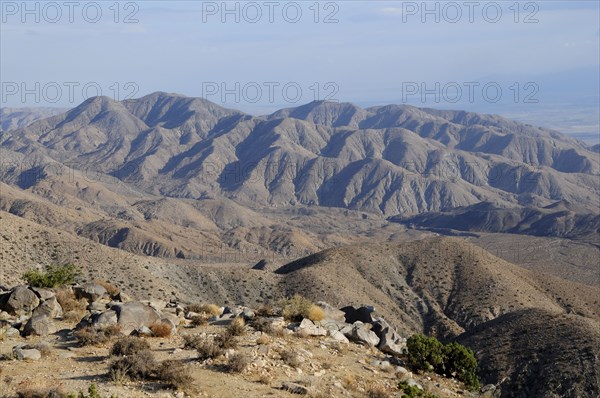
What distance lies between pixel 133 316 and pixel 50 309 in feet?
15.5

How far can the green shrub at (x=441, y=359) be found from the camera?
2155 centimetres

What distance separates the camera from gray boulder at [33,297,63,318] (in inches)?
930

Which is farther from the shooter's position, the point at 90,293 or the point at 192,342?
the point at 90,293

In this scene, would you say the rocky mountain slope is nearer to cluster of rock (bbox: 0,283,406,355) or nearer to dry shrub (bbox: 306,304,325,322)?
cluster of rock (bbox: 0,283,406,355)

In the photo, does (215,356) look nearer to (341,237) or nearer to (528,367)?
(528,367)

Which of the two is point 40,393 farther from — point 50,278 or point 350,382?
point 50,278

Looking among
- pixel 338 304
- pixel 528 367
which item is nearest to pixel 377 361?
pixel 528 367

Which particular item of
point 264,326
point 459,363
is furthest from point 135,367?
point 459,363

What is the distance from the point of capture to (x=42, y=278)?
3061 cm

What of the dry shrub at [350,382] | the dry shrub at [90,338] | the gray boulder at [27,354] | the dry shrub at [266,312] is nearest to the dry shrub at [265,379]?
the dry shrub at [350,382]

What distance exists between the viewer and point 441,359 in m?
21.9

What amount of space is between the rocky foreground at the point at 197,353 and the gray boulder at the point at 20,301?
0.12ft

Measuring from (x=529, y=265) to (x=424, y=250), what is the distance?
53.4 m

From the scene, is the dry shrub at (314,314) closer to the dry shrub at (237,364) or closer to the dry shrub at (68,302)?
the dry shrub at (237,364)
